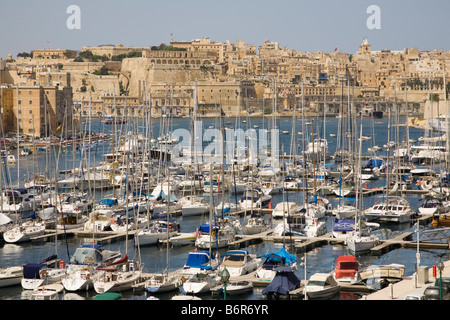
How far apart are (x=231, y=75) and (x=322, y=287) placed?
205ft

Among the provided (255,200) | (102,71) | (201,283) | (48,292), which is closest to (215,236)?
(201,283)

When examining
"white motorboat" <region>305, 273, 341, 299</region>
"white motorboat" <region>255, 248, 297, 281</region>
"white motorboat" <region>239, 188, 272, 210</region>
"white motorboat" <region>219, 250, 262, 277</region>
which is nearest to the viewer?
"white motorboat" <region>305, 273, 341, 299</region>

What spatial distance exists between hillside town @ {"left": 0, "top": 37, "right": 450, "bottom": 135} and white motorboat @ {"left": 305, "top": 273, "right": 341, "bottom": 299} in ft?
149

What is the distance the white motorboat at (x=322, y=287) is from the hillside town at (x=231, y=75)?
1787 inches

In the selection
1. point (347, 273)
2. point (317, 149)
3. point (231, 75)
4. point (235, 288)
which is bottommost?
point (235, 288)

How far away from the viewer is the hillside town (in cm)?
6431

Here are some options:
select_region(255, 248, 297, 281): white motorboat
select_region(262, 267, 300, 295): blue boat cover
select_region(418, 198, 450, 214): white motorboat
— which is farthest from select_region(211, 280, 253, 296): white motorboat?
select_region(418, 198, 450, 214): white motorboat

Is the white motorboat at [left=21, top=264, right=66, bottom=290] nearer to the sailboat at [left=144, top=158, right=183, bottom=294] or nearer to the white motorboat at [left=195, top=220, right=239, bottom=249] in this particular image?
the sailboat at [left=144, top=158, right=183, bottom=294]

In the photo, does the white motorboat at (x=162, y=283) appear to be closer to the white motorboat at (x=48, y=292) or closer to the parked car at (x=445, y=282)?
the white motorboat at (x=48, y=292)

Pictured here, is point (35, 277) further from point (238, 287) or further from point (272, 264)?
point (272, 264)

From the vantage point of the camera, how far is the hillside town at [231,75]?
6431cm

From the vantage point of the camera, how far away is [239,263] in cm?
1065

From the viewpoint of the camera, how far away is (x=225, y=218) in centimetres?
1402
